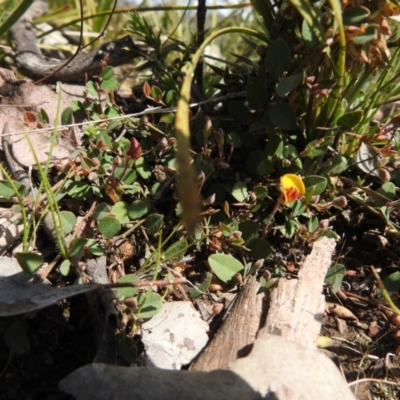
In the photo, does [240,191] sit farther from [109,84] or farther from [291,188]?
[109,84]

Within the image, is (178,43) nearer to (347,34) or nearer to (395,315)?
(347,34)

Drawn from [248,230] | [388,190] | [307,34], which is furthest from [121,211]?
[388,190]

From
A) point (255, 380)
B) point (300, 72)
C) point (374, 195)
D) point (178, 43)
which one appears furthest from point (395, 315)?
point (178, 43)

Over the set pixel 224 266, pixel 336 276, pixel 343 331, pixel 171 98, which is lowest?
pixel 343 331

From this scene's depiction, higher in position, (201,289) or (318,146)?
(318,146)

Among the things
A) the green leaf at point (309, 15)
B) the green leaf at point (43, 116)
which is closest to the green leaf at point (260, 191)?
the green leaf at point (309, 15)
